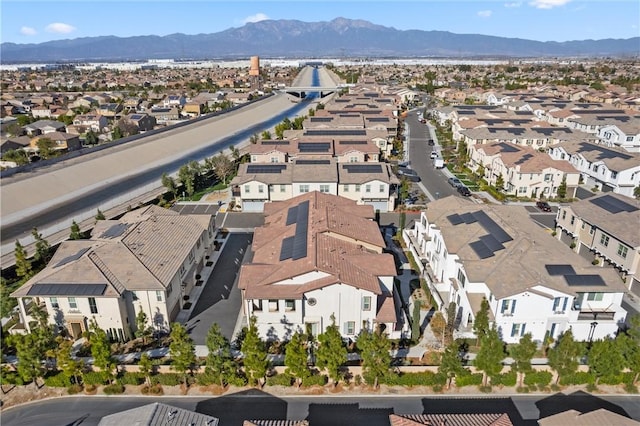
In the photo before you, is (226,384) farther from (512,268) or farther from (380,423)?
(512,268)

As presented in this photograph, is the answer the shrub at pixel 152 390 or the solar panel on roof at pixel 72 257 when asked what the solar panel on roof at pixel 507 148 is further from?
the shrub at pixel 152 390

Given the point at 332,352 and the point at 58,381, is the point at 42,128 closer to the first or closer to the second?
the point at 58,381

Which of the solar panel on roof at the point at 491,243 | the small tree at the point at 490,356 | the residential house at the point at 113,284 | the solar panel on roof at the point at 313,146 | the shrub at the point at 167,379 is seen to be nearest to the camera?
the small tree at the point at 490,356

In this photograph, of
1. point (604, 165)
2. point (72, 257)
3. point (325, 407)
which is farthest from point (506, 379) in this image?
point (604, 165)

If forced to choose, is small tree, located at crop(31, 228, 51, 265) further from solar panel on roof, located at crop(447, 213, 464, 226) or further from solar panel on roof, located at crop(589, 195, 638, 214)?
solar panel on roof, located at crop(589, 195, 638, 214)

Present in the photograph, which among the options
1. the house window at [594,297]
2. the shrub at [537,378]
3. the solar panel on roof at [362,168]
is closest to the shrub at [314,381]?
the shrub at [537,378]

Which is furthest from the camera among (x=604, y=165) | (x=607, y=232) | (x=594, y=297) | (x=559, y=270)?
(x=604, y=165)
